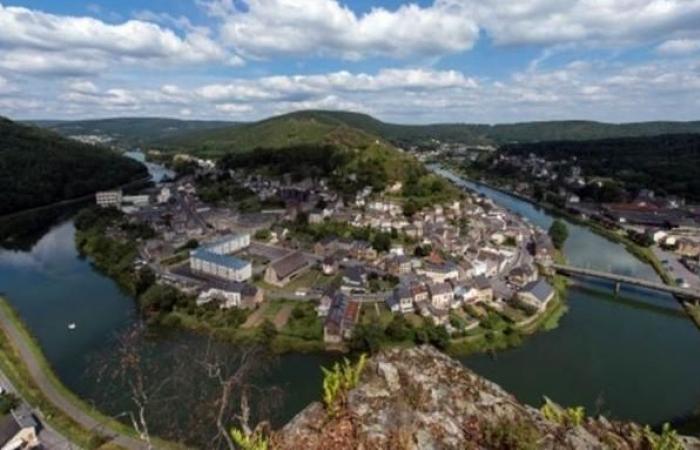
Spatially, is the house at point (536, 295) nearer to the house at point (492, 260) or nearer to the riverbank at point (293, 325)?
the riverbank at point (293, 325)

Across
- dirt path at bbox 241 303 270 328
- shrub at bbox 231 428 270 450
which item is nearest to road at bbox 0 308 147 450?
dirt path at bbox 241 303 270 328

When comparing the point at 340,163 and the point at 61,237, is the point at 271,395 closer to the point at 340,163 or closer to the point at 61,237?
the point at 61,237

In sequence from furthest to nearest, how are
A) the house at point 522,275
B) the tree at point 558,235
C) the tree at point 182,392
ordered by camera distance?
the tree at point 558,235 < the house at point 522,275 < the tree at point 182,392

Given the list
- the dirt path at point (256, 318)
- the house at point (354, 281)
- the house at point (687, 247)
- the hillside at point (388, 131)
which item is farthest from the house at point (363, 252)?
the hillside at point (388, 131)

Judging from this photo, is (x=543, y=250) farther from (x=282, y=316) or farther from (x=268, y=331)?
(x=268, y=331)

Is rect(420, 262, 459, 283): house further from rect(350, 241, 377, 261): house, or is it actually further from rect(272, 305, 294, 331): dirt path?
rect(272, 305, 294, 331): dirt path
